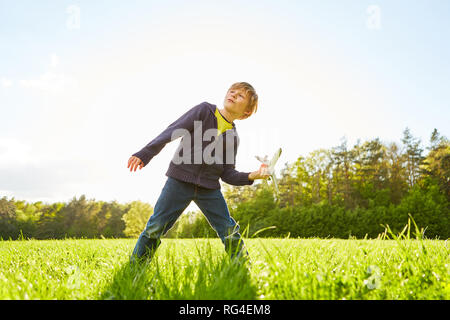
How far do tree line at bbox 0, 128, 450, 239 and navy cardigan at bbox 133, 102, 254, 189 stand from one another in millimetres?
18764

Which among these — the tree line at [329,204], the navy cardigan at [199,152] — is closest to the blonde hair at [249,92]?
the navy cardigan at [199,152]

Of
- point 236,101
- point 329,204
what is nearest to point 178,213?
point 236,101

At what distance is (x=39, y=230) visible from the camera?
26.7 meters

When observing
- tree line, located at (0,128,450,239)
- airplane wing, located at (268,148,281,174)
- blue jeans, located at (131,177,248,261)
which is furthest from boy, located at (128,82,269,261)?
tree line, located at (0,128,450,239)

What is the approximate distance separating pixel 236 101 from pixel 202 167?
2.52 feet

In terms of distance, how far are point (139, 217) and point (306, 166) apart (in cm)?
1564

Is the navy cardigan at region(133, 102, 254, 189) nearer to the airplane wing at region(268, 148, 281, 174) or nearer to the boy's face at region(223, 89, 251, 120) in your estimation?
the boy's face at region(223, 89, 251, 120)

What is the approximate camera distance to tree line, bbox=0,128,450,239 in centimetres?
2197

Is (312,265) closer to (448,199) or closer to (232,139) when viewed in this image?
(232,139)

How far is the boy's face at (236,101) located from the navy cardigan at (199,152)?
0.15m

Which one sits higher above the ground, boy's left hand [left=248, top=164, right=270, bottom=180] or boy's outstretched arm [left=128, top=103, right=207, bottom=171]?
boy's outstretched arm [left=128, top=103, right=207, bottom=171]

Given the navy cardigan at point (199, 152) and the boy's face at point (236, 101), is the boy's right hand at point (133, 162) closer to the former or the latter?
the navy cardigan at point (199, 152)
